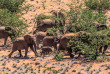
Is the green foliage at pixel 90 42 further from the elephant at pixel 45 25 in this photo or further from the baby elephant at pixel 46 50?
the elephant at pixel 45 25

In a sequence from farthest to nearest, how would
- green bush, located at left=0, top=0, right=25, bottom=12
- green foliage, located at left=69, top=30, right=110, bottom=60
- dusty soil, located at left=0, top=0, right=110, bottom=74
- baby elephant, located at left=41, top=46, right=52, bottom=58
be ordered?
green bush, located at left=0, top=0, right=25, bottom=12
baby elephant, located at left=41, top=46, right=52, bottom=58
green foliage, located at left=69, top=30, right=110, bottom=60
dusty soil, located at left=0, top=0, right=110, bottom=74

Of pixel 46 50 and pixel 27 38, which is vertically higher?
pixel 27 38

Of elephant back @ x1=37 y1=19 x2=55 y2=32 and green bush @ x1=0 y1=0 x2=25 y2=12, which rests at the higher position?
green bush @ x1=0 y1=0 x2=25 y2=12

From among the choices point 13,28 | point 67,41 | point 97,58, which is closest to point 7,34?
point 13,28

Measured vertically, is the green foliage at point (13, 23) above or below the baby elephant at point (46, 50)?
above

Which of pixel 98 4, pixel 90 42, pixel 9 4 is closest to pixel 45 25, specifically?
pixel 9 4

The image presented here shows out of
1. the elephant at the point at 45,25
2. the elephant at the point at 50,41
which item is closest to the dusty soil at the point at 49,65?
the elephant at the point at 50,41

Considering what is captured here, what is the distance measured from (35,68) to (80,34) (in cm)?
325

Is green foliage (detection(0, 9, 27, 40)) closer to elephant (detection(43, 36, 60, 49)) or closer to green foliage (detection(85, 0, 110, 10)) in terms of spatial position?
elephant (detection(43, 36, 60, 49))

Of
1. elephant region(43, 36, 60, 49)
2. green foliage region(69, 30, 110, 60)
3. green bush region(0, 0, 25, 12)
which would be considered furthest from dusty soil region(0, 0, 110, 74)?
green bush region(0, 0, 25, 12)

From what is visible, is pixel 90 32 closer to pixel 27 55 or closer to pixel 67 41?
pixel 67 41

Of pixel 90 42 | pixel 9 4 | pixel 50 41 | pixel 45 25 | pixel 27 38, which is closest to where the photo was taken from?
pixel 90 42

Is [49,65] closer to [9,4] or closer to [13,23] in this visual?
[13,23]

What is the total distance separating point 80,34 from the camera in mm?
17844
